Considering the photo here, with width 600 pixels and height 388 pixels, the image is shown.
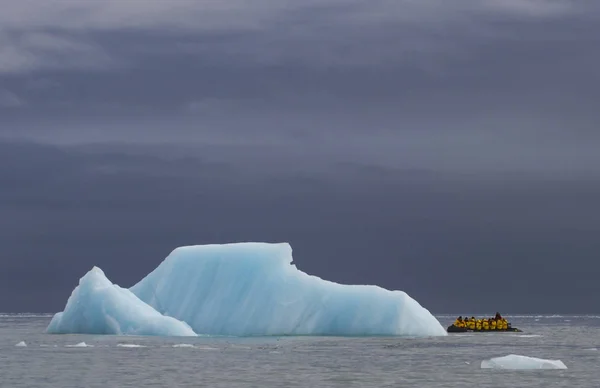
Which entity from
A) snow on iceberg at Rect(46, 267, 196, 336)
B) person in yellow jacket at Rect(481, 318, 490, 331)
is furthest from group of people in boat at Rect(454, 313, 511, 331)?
snow on iceberg at Rect(46, 267, 196, 336)

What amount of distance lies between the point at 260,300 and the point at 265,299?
0.26 metres

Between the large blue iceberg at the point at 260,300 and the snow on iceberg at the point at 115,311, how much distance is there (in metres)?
0.23

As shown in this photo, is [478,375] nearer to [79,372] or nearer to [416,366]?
[416,366]

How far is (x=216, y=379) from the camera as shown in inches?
1294

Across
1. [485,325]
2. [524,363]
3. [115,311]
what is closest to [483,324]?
[485,325]

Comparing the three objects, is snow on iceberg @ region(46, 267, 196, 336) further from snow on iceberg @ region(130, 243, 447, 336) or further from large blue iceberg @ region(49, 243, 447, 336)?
snow on iceberg @ region(130, 243, 447, 336)

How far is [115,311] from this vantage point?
2095 inches

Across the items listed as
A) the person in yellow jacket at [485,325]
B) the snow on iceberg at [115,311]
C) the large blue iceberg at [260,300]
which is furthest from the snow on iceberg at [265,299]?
the person in yellow jacket at [485,325]

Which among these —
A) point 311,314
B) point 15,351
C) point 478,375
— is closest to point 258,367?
point 478,375

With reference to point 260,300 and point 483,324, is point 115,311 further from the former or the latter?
point 483,324

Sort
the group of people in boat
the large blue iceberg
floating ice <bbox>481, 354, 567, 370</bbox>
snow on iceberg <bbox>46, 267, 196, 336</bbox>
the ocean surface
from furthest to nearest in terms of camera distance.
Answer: the group of people in boat → the large blue iceberg → snow on iceberg <bbox>46, 267, 196, 336</bbox> → floating ice <bbox>481, 354, 567, 370</bbox> → the ocean surface

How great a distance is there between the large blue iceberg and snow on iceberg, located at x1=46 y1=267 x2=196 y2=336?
0.23 m

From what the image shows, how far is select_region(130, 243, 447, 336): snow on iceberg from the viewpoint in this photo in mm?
54422

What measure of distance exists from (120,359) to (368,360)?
891 cm
